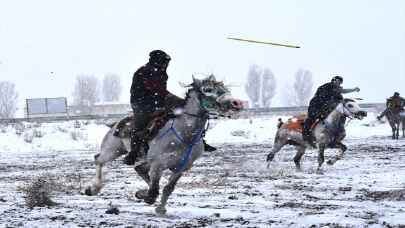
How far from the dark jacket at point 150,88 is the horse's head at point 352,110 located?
26.4 feet

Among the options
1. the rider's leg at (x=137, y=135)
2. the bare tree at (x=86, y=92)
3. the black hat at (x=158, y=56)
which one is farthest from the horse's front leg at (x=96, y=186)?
the bare tree at (x=86, y=92)

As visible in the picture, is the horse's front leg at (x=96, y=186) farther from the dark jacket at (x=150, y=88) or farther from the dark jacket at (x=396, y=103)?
the dark jacket at (x=396, y=103)

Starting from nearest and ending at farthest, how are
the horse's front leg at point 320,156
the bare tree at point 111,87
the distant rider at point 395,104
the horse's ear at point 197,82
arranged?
1. the horse's ear at point 197,82
2. the horse's front leg at point 320,156
3. the distant rider at point 395,104
4. the bare tree at point 111,87

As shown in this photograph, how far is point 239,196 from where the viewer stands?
35.8 ft

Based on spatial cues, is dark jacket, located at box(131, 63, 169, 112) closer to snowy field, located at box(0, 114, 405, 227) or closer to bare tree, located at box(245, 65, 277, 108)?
snowy field, located at box(0, 114, 405, 227)

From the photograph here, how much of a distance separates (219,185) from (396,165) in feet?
20.1

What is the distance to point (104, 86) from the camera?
133 metres

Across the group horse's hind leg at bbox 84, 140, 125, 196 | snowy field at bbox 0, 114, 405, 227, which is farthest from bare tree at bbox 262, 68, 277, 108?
horse's hind leg at bbox 84, 140, 125, 196

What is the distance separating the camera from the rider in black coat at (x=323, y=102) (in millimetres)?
16734

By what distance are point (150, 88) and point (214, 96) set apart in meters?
1.30

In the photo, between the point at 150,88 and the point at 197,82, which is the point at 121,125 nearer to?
the point at 150,88

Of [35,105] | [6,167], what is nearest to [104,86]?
[35,105]

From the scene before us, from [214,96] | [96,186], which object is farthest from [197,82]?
[96,186]

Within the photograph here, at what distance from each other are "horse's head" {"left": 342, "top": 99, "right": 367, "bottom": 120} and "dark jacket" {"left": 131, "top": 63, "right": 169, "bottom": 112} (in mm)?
8057
